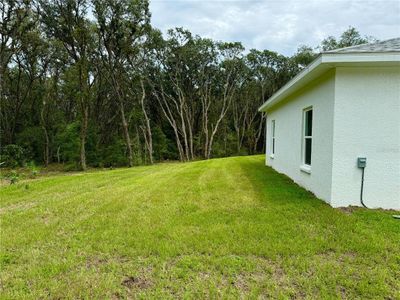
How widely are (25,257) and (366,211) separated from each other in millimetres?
4857

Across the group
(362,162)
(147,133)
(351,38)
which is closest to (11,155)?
(147,133)

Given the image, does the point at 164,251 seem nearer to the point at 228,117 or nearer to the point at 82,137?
the point at 82,137

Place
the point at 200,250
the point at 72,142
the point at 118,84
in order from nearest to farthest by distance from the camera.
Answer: the point at 200,250, the point at 72,142, the point at 118,84

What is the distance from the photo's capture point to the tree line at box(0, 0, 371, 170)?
17000mm

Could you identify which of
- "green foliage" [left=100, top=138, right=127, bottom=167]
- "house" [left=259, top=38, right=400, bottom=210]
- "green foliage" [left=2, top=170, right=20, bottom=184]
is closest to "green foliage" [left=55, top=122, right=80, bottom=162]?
"green foliage" [left=100, top=138, right=127, bottom=167]

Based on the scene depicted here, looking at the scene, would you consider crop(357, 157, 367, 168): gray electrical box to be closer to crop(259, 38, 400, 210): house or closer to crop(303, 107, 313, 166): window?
crop(259, 38, 400, 210): house

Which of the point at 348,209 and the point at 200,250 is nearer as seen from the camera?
the point at 200,250

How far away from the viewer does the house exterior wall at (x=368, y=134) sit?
4.59m

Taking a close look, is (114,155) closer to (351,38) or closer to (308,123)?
(308,123)

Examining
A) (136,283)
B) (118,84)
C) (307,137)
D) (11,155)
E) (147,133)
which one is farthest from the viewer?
(147,133)

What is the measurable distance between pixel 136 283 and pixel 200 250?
857 mm

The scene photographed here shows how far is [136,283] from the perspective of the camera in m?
2.57

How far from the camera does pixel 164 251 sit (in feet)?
10.3

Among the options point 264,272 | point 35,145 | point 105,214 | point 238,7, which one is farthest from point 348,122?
point 35,145
